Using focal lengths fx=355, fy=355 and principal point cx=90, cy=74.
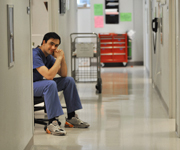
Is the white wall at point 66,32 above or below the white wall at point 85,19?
below

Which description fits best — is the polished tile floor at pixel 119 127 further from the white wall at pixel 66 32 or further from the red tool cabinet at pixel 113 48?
the red tool cabinet at pixel 113 48

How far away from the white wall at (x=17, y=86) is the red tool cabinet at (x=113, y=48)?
8.07 metres

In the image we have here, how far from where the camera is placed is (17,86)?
243cm

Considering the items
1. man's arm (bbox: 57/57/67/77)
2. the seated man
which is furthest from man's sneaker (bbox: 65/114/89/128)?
man's arm (bbox: 57/57/67/77)

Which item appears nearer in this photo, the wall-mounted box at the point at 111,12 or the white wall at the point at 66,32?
the white wall at the point at 66,32

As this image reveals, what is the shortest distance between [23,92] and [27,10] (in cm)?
66

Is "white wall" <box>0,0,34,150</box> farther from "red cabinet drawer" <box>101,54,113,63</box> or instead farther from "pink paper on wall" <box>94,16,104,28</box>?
"pink paper on wall" <box>94,16,104,28</box>

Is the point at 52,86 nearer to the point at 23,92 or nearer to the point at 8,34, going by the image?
the point at 23,92

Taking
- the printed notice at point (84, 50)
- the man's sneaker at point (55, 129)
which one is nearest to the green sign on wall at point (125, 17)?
the printed notice at point (84, 50)

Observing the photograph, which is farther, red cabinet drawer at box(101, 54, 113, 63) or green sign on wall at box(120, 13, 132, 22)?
green sign on wall at box(120, 13, 132, 22)

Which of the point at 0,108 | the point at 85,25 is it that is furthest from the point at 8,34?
the point at 85,25

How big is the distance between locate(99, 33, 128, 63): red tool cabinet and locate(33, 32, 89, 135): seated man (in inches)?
284

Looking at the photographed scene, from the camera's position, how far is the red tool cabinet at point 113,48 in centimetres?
1088

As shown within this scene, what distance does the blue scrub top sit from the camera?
11.3 feet
